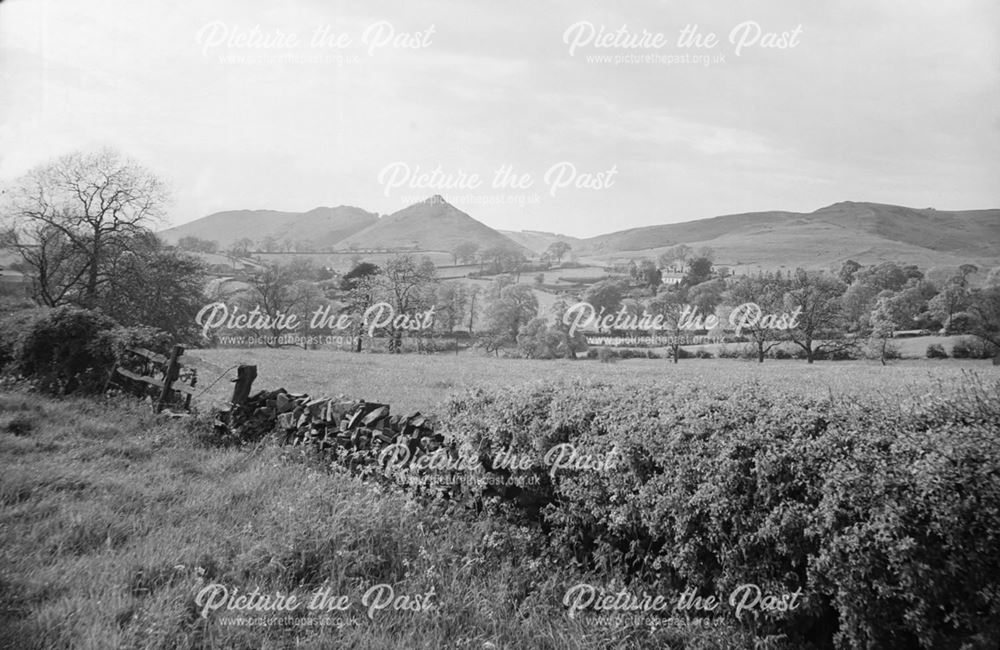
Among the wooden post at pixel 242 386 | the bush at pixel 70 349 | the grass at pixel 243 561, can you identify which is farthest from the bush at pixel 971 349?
the bush at pixel 70 349

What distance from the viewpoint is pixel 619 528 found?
451 cm

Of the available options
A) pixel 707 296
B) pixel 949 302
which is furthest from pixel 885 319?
pixel 707 296

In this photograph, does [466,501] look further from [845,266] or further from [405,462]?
[845,266]

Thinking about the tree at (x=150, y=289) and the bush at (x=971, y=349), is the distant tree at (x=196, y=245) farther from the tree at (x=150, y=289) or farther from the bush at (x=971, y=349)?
the bush at (x=971, y=349)

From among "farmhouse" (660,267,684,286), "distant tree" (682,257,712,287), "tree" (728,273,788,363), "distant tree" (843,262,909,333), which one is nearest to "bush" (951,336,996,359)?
"distant tree" (843,262,909,333)

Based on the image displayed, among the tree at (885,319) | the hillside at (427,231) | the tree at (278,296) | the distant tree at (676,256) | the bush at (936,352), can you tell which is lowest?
the bush at (936,352)

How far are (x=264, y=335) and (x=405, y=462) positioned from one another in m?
61.7

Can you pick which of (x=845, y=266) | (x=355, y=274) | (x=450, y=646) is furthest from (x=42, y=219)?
(x=845, y=266)

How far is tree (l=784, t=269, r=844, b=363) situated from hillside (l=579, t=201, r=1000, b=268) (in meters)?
29.5

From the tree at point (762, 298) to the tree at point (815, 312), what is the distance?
4.90 feet

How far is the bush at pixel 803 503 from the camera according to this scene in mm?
2672

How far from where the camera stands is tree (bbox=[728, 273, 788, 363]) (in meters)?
53.3

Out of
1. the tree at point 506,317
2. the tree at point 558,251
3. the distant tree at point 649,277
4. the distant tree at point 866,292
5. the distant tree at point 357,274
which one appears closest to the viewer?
the distant tree at point 866,292

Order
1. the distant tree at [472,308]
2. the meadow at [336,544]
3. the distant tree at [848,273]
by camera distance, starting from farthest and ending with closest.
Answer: the distant tree at [472,308]
the distant tree at [848,273]
the meadow at [336,544]
